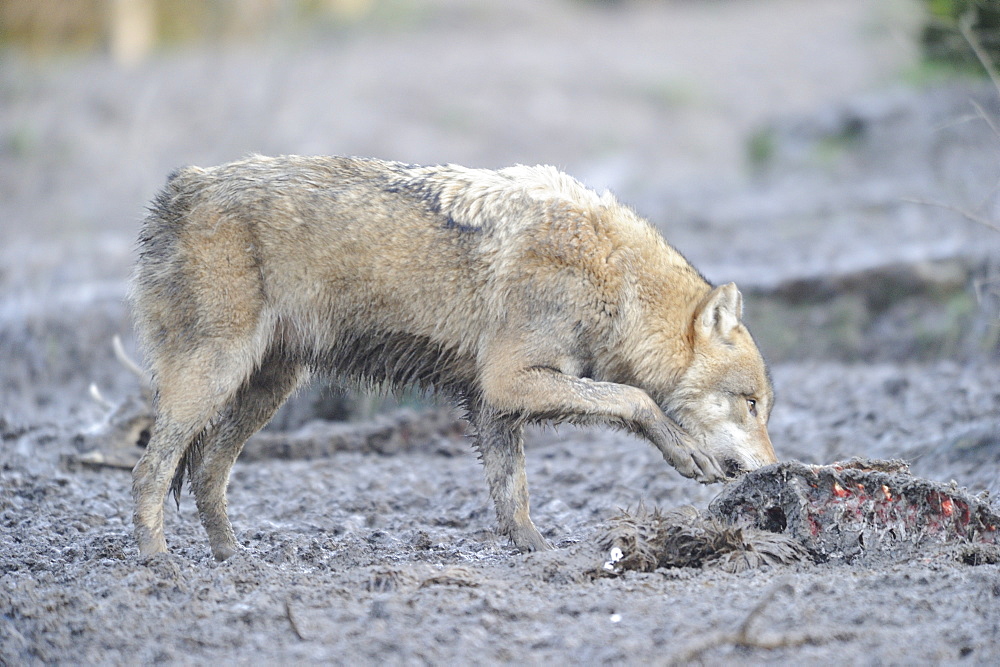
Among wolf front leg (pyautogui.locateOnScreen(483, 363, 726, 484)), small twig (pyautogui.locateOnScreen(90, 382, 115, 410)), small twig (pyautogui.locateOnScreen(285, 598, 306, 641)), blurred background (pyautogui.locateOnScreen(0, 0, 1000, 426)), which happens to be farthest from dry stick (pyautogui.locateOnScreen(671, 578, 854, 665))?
small twig (pyautogui.locateOnScreen(90, 382, 115, 410))

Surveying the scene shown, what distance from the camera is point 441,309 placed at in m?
5.30

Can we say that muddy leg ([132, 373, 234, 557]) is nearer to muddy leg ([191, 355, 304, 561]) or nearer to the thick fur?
the thick fur

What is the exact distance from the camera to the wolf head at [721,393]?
17.6 ft

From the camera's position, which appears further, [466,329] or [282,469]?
[282,469]

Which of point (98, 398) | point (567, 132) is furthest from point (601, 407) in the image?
point (567, 132)

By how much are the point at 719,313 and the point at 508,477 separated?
56.6 inches

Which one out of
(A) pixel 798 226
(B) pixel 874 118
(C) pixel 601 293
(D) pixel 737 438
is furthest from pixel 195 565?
(B) pixel 874 118

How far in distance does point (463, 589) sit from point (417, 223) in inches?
78.9

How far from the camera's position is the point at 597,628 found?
12.1ft

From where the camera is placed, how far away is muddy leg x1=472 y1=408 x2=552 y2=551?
5457 mm

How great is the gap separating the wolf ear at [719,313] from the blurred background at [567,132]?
3.73 feet

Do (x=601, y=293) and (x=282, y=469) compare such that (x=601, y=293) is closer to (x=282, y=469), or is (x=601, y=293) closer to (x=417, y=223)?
(x=417, y=223)

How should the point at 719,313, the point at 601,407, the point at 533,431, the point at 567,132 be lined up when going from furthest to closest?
the point at 567,132
the point at 533,431
the point at 719,313
the point at 601,407

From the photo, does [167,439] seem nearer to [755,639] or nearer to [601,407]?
[601,407]
